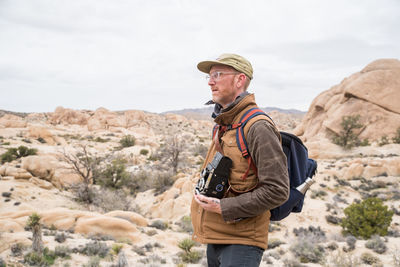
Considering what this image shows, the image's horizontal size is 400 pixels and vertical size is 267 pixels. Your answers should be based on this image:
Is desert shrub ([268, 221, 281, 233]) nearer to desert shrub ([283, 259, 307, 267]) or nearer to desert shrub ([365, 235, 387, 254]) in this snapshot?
desert shrub ([365, 235, 387, 254])

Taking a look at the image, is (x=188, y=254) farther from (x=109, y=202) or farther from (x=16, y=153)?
(x=16, y=153)

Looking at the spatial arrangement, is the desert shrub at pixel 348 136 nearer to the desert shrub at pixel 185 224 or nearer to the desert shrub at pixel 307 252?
the desert shrub at pixel 185 224

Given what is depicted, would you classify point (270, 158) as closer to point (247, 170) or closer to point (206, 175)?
point (247, 170)

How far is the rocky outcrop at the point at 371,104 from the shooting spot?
83.8 feet

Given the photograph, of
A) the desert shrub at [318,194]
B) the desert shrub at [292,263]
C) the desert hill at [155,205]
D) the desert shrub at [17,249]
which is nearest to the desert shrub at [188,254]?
the desert hill at [155,205]

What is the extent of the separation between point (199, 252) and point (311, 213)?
23.2 ft

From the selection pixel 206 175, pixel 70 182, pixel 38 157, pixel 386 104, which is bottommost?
pixel 70 182

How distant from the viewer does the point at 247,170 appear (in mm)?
1605

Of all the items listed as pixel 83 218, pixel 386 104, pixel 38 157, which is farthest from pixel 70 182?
pixel 386 104

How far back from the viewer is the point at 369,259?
17.0ft

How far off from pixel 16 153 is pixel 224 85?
19.3 metres

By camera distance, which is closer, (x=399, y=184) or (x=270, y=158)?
(x=270, y=158)

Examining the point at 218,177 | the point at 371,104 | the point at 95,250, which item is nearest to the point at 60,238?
the point at 95,250

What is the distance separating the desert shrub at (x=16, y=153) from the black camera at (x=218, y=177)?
1847cm
